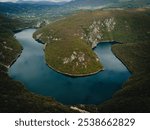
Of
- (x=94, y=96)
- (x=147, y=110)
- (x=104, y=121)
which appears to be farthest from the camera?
(x=94, y=96)

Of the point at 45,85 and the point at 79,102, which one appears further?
the point at 45,85

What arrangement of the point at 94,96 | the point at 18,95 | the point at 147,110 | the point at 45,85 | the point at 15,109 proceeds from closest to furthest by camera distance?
the point at 15,109, the point at 147,110, the point at 18,95, the point at 94,96, the point at 45,85

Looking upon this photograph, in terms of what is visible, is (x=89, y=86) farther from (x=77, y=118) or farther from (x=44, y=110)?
(x=77, y=118)

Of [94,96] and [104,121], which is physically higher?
[104,121]

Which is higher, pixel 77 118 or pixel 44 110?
pixel 77 118

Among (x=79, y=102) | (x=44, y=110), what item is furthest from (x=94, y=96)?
(x=44, y=110)

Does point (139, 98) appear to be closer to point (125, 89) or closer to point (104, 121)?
point (125, 89)

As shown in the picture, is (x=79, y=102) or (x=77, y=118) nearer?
(x=77, y=118)

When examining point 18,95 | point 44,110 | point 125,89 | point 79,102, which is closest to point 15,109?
point 44,110

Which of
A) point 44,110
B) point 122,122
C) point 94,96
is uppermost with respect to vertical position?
point 122,122
